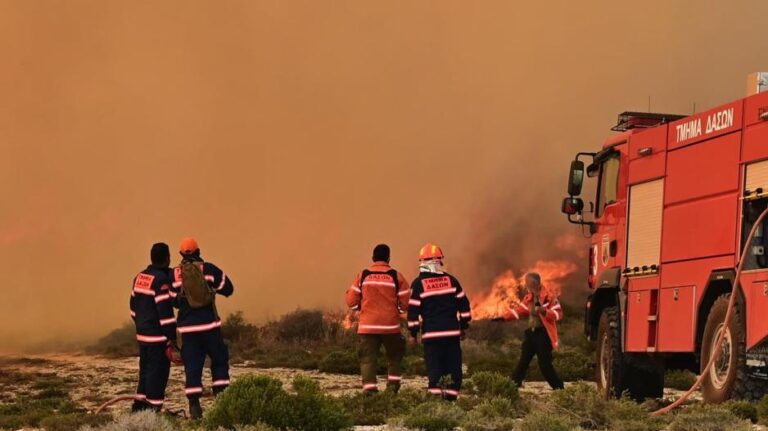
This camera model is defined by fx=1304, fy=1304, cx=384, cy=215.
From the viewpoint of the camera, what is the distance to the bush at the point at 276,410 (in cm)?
1175

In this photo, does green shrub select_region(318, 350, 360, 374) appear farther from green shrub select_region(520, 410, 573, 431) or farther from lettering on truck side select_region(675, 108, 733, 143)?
green shrub select_region(520, 410, 573, 431)

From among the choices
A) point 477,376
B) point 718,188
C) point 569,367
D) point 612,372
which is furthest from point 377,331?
point 569,367

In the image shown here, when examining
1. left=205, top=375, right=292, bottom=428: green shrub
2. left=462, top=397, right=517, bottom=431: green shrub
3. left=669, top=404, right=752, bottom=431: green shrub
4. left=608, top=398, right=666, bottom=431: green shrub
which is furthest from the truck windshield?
left=205, top=375, right=292, bottom=428: green shrub

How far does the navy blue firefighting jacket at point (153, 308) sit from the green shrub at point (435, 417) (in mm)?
3210

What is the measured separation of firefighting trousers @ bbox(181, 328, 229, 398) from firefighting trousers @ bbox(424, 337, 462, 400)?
2.53m

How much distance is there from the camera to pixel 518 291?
4984cm

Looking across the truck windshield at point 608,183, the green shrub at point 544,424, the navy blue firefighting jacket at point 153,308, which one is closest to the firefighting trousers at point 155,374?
the navy blue firefighting jacket at point 153,308

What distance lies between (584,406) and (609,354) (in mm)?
4649

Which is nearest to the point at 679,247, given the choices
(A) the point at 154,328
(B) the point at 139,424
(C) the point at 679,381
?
(A) the point at 154,328

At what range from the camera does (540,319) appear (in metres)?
19.3

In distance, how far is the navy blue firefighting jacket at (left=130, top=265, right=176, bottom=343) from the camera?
14469 millimetres

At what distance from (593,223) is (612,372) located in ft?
8.10

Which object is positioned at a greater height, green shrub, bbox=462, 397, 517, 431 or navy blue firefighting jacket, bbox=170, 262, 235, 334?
navy blue firefighting jacket, bbox=170, 262, 235, 334

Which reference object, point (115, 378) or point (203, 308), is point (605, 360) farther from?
point (115, 378)
